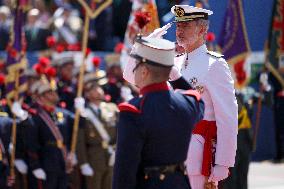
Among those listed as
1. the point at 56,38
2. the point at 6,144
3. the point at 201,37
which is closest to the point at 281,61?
the point at 56,38

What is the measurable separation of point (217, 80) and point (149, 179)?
3.59 feet

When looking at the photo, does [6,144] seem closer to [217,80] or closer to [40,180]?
[40,180]

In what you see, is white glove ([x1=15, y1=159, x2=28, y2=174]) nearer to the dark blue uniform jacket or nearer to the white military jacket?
the white military jacket

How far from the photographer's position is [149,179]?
395cm

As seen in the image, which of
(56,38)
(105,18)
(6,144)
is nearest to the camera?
(6,144)

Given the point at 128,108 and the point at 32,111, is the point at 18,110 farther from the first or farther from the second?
the point at 128,108

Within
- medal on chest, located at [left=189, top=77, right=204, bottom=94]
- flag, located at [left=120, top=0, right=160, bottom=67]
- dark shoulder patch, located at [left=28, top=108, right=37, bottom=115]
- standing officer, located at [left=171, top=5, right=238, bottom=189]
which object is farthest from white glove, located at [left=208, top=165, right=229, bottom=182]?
dark shoulder patch, located at [left=28, top=108, right=37, bottom=115]

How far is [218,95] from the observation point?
4832 millimetres

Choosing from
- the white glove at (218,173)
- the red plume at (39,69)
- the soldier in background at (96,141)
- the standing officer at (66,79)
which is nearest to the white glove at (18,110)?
the red plume at (39,69)

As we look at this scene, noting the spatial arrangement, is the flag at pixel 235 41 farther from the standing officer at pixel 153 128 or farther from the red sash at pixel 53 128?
the standing officer at pixel 153 128

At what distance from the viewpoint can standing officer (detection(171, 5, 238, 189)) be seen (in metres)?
4.81

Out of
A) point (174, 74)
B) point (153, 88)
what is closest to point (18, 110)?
point (174, 74)

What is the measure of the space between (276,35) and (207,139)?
7980 mm

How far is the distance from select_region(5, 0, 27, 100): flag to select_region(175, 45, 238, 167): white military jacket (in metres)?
4.04
